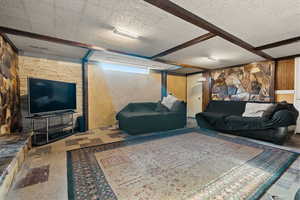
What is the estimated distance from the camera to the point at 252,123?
9.53 feet

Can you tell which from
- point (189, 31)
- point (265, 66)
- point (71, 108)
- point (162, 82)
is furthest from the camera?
point (162, 82)

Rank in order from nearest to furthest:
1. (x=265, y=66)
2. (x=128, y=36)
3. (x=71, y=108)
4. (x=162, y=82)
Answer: (x=128, y=36)
(x=71, y=108)
(x=265, y=66)
(x=162, y=82)

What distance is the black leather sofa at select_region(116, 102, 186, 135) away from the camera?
3309mm

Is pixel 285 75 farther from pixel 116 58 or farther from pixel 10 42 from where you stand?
pixel 10 42

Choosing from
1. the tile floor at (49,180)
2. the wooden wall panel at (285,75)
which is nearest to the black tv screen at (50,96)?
the tile floor at (49,180)

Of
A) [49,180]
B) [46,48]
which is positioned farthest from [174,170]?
[46,48]

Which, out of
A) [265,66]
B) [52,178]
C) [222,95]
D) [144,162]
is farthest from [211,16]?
[222,95]

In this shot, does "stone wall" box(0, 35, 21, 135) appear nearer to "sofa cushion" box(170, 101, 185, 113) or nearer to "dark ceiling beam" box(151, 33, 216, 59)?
"dark ceiling beam" box(151, 33, 216, 59)

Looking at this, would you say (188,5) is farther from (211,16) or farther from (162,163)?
(162,163)

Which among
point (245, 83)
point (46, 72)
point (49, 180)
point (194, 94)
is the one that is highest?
point (46, 72)

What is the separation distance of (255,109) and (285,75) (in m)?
1.55

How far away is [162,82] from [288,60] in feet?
13.1

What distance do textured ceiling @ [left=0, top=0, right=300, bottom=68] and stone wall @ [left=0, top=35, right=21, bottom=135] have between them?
0.34 metres

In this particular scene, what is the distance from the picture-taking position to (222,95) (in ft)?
16.5
